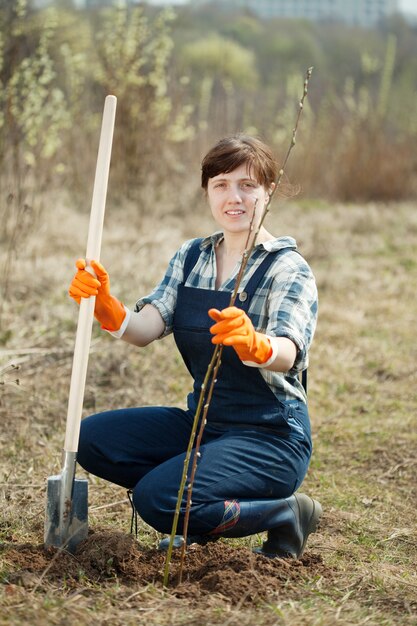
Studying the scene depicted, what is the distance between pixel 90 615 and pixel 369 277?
5323 millimetres

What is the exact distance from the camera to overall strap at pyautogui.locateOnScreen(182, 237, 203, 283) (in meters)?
2.66

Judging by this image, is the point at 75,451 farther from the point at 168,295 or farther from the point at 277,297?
the point at 277,297

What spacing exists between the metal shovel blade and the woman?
0.16m

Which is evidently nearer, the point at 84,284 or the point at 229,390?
the point at 84,284

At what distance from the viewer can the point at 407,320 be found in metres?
5.92

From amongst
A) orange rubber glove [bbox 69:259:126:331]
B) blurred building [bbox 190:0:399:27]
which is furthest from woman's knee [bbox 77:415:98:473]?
blurred building [bbox 190:0:399:27]

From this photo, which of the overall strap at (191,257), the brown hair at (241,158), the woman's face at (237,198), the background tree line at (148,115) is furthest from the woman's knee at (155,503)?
Result: the background tree line at (148,115)

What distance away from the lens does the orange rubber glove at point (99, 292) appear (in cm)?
231

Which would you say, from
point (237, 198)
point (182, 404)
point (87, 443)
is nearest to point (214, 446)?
point (87, 443)

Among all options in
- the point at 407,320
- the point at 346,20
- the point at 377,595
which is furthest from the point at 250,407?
the point at 346,20

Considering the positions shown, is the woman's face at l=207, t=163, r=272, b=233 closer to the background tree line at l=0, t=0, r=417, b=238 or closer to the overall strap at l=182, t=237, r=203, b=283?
the overall strap at l=182, t=237, r=203, b=283

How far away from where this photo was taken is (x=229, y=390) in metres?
2.46

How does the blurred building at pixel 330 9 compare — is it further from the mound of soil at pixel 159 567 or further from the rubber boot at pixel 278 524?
the mound of soil at pixel 159 567

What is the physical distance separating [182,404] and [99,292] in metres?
1.71
